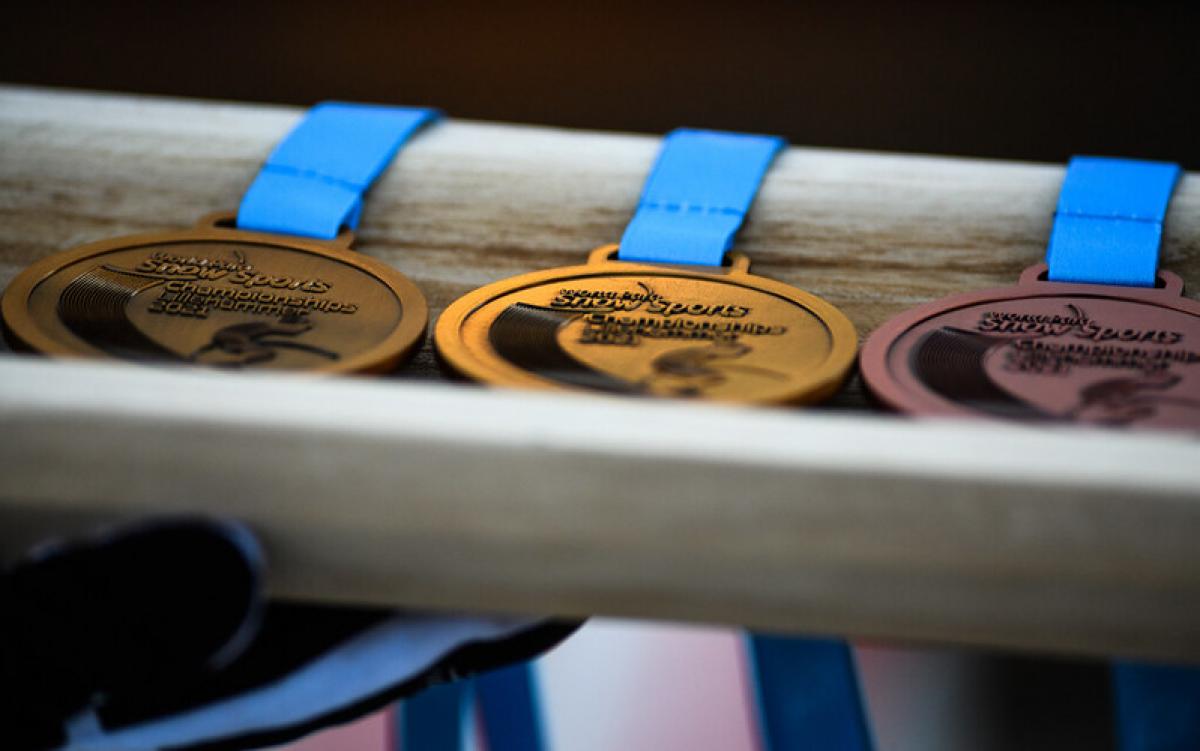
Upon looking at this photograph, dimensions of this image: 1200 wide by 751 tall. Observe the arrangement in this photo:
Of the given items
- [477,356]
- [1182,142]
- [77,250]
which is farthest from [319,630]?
[1182,142]

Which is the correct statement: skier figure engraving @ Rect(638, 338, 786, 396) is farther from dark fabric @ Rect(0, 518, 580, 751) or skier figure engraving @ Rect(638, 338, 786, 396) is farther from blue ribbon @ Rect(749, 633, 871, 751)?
blue ribbon @ Rect(749, 633, 871, 751)

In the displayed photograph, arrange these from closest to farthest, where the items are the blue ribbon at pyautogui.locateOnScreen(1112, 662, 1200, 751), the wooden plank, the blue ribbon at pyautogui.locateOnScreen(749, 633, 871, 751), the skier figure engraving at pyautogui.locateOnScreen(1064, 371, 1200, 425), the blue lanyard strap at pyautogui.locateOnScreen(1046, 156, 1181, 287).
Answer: the wooden plank → the skier figure engraving at pyautogui.locateOnScreen(1064, 371, 1200, 425) → the blue lanyard strap at pyautogui.locateOnScreen(1046, 156, 1181, 287) → the blue ribbon at pyautogui.locateOnScreen(1112, 662, 1200, 751) → the blue ribbon at pyautogui.locateOnScreen(749, 633, 871, 751)

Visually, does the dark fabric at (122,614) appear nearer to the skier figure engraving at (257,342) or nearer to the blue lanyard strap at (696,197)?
the skier figure engraving at (257,342)

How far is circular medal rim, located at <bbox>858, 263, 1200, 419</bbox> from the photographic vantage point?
484mm

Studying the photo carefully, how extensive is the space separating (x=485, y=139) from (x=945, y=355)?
1.17 ft

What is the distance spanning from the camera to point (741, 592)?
38 cm

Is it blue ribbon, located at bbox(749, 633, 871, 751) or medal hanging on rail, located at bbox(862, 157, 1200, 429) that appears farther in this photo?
blue ribbon, located at bbox(749, 633, 871, 751)

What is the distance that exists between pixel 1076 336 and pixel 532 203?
1.02ft

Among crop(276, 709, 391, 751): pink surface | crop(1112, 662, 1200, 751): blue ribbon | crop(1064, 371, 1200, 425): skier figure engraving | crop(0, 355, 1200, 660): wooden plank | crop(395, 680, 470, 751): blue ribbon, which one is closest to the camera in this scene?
crop(0, 355, 1200, 660): wooden plank

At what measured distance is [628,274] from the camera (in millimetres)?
620

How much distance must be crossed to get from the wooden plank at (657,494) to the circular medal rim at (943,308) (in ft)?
0.40

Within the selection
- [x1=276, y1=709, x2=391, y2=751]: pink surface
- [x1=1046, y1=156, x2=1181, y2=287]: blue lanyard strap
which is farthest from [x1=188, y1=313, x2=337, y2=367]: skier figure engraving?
[x1=276, y1=709, x2=391, y2=751]: pink surface

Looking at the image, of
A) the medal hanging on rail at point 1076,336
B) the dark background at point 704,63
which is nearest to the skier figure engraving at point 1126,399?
the medal hanging on rail at point 1076,336

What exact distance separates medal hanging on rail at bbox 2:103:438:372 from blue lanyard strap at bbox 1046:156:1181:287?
0.34 meters
